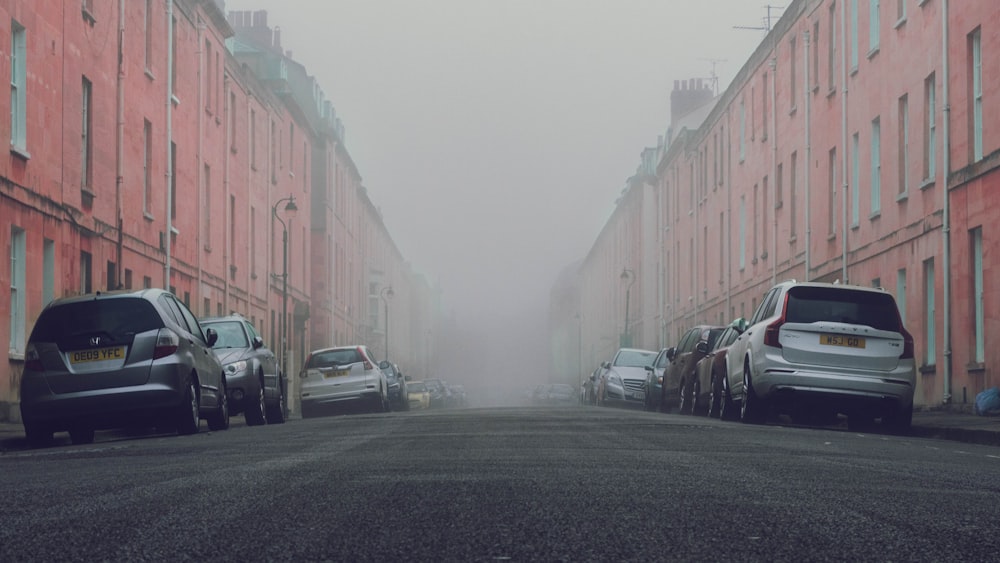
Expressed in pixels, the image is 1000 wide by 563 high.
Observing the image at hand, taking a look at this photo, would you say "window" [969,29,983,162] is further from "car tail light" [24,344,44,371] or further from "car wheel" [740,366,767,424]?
"car tail light" [24,344,44,371]

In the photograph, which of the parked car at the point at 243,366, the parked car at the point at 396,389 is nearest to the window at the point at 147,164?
the parked car at the point at 396,389

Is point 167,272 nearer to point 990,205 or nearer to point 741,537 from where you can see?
point 990,205

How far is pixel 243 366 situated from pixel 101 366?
20.4 ft

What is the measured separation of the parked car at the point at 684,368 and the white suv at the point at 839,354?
217 inches

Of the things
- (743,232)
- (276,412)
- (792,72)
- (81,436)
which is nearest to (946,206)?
(276,412)

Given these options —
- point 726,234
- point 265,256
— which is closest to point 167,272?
point 265,256

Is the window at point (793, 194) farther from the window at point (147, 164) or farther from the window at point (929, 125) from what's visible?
the window at point (147, 164)

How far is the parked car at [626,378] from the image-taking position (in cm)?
3416

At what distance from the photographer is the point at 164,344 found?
1570 cm

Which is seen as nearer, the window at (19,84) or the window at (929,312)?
the window at (19,84)

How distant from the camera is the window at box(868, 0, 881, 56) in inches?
1197

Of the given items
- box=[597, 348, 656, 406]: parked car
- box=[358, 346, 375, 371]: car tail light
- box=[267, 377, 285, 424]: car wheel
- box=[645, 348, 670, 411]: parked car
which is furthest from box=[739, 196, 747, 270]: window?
box=[267, 377, 285, 424]: car wheel

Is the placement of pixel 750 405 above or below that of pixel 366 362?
below

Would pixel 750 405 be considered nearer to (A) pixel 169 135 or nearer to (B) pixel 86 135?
(B) pixel 86 135
